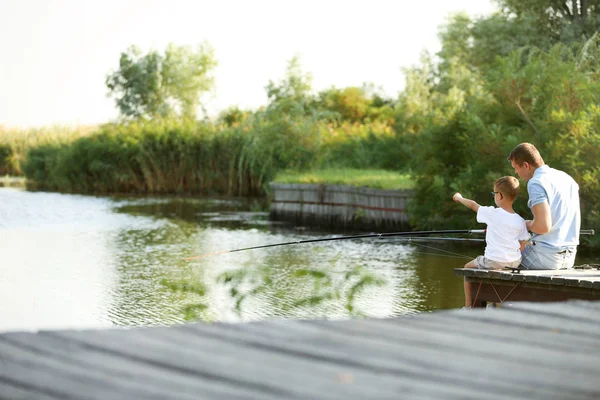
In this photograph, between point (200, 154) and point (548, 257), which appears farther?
point (200, 154)

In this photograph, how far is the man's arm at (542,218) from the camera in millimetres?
6285

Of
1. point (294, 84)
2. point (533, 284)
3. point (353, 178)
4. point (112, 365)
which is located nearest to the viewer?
point (112, 365)

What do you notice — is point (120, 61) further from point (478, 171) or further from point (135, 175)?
point (478, 171)

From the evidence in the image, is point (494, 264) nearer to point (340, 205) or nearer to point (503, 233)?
point (503, 233)

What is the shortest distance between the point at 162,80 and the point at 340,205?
32.6 m

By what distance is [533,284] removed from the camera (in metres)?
6.27

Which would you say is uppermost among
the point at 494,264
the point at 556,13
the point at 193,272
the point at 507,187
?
the point at 556,13

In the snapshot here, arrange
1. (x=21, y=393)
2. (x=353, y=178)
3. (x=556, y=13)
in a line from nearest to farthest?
(x=21, y=393) → (x=353, y=178) → (x=556, y=13)

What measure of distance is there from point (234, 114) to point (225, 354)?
38.4 meters

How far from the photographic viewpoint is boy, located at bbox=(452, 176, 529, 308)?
21.2ft

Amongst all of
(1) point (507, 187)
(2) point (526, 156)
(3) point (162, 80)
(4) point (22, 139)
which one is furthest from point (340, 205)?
(3) point (162, 80)

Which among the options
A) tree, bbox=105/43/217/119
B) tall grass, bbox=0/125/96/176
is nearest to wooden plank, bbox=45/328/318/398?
tall grass, bbox=0/125/96/176

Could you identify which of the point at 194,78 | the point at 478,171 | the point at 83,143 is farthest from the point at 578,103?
the point at 194,78

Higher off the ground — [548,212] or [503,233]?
[548,212]
